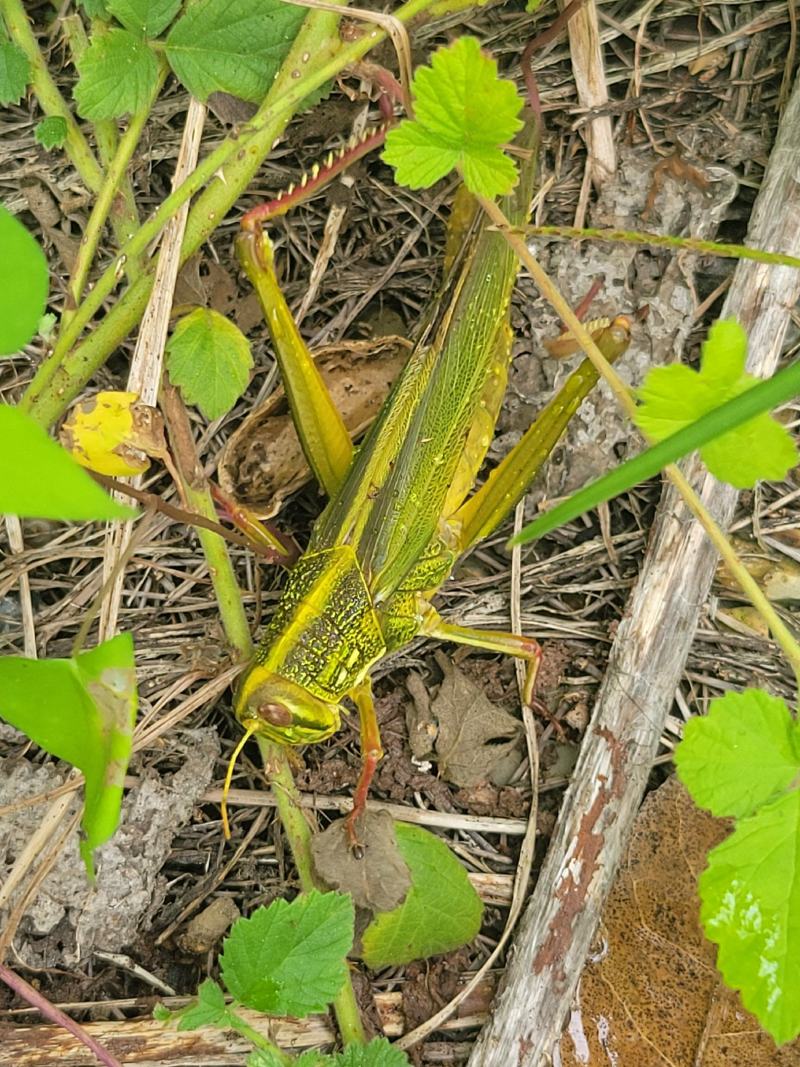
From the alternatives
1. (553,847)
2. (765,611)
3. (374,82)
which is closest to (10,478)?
(765,611)

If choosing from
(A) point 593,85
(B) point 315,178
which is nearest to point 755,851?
(B) point 315,178

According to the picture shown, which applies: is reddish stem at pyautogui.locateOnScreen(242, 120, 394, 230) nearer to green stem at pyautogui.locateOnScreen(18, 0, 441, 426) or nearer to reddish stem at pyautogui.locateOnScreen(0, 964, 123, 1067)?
green stem at pyautogui.locateOnScreen(18, 0, 441, 426)

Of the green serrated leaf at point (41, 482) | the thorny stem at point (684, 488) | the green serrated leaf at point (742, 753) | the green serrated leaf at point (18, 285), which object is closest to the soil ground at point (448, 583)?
the thorny stem at point (684, 488)

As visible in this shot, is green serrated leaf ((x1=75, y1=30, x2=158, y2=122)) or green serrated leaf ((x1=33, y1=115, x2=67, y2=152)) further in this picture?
green serrated leaf ((x1=33, y1=115, x2=67, y2=152))

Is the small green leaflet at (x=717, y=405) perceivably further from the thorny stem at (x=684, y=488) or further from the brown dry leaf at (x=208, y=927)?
the brown dry leaf at (x=208, y=927)

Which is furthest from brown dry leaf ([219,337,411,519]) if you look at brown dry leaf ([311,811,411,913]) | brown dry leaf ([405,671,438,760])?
brown dry leaf ([311,811,411,913])

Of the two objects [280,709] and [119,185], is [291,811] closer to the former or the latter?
[280,709]
